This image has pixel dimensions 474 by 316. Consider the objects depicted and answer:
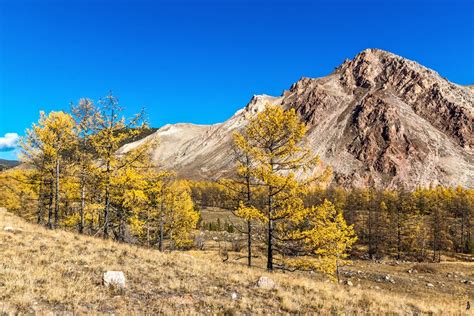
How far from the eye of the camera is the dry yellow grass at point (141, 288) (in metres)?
8.56

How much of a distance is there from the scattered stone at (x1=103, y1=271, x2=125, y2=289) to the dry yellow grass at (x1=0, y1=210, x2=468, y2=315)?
0.70 feet

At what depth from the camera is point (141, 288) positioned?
34.1ft

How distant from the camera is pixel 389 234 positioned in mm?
68062

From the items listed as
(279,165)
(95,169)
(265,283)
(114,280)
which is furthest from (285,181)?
(95,169)

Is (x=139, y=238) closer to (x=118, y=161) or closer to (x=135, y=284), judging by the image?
(x=118, y=161)

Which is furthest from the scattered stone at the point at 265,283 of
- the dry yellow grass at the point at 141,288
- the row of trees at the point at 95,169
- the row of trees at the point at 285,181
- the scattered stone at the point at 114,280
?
the row of trees at the point at 95,169

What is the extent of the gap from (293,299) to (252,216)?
5215 millimetres

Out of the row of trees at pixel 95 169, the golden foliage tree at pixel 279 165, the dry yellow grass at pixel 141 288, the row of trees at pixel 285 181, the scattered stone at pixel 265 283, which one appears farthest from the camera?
the row of trees at pixel 95 169

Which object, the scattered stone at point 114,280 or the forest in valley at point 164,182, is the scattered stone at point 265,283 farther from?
the scattered stone at point 114,280

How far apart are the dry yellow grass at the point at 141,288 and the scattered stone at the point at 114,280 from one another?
213mm

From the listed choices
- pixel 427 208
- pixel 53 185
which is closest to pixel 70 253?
pixel 53 185

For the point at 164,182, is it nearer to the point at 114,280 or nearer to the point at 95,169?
the point at 95,169

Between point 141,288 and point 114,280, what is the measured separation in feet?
2.83

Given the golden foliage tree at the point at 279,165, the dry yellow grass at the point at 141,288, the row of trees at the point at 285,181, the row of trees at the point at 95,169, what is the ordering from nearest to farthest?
the dry yellow grass at the point at 141,288 < the row of trees at the point at 285,181 < the golden foliage tree at the point at 279,165 < the row of trees at the point at 95,169
